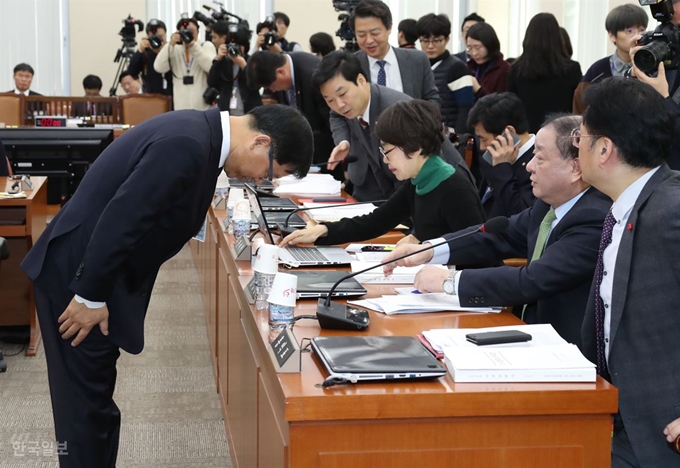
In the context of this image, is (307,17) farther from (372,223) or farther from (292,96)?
(372,223)

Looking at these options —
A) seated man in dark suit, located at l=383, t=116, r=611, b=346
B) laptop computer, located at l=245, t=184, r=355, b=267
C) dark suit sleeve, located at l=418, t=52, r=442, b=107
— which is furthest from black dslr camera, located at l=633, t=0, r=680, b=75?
dark suit sleeve, located at l=418, t=52, r=442, b=107

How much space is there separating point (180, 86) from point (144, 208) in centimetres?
645

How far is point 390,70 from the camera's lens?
4258 millimetres

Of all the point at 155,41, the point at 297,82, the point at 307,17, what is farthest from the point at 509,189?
the point at 307,17

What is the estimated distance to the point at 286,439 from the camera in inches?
56.7

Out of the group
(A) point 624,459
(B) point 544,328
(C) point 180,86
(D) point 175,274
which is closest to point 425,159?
(B) point 544,328

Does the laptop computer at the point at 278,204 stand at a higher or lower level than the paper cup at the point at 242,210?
lower

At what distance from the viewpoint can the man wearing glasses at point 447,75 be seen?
4965mm

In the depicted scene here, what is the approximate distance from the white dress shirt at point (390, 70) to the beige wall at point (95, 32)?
22.8 ft

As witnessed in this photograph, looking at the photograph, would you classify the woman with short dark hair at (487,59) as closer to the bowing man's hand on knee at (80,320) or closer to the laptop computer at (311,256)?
the laptop computer at (311,256)

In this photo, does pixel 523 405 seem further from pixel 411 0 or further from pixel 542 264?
pixel 411 0

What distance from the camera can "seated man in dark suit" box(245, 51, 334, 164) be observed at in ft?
15.1

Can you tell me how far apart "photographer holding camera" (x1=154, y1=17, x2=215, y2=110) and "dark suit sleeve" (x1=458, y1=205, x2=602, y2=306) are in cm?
634

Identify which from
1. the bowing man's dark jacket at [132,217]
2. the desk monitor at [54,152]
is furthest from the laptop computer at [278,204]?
the desk monitor at [54,152]
